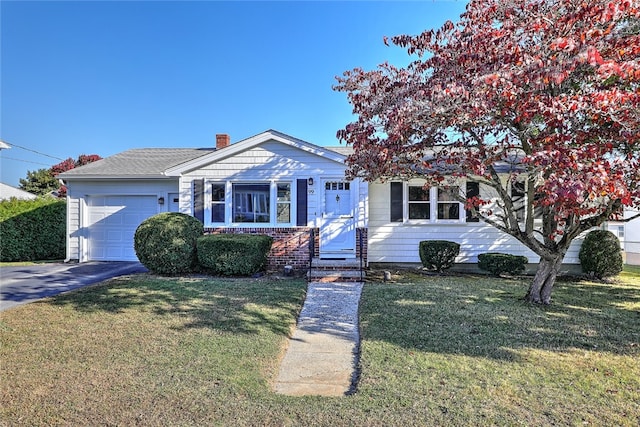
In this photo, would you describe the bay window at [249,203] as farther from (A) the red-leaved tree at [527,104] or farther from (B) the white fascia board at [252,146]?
(A) the red-leaved tree at [527,104]

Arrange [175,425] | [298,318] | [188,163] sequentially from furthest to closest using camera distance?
1. [188,163]
2. [298,318]
3. [175,425]

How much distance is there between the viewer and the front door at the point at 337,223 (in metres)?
10.4

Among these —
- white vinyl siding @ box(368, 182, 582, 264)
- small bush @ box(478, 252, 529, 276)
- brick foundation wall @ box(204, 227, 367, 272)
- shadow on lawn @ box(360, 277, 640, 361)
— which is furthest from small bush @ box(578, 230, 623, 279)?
brick foundation wall @ box(204, 227, 367, 272)

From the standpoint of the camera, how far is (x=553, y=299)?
23.3ft

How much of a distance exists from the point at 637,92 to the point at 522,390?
11.5 feet

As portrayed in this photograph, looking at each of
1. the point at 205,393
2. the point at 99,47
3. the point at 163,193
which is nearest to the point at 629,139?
the point at 205,393

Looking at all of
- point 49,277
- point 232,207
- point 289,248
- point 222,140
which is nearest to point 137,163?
point 222,140

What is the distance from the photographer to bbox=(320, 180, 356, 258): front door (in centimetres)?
1038

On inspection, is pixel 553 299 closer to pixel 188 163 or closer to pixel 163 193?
pixel 188 163

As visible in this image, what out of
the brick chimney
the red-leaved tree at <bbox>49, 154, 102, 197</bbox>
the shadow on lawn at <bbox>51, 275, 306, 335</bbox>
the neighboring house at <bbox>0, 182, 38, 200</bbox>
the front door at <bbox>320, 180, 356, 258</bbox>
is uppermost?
the red-leaved tree at <bbox>49, 154, 102, 197</bbox>

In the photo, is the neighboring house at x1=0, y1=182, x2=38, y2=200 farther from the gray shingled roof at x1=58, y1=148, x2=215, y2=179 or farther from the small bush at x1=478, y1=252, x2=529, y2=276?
the small bush at x1=478, y1=252, x2=529, y2=276

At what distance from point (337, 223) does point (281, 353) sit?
20.1 feet

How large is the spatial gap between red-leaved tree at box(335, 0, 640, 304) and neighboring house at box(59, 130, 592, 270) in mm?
3897

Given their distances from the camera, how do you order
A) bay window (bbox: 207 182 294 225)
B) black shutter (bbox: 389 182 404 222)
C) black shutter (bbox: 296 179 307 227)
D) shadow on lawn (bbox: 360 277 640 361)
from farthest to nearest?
black shutter (bbox: 389 182 404 222) → bay window (bbox: 207 182 294 225) → black shutter (bbox: 296 179 307 227) → shadow on lawn (bbox: 360 277 640 361)
